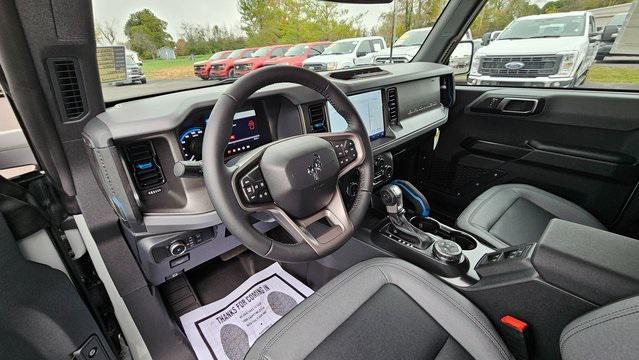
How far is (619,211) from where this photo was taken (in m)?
1.63

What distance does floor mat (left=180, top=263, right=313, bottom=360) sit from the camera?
1.37 meters

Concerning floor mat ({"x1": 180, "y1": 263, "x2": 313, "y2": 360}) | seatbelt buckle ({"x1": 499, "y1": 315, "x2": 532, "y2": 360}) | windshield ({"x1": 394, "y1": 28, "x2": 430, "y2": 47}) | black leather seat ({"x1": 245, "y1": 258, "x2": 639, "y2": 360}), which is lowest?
floor mat ({"x1": 180, "y1": 263, "x2": 313, "y2": 360})

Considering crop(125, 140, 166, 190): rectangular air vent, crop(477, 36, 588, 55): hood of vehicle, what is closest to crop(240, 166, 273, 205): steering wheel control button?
crop(125, 140, 166, 190): rectangular air vent

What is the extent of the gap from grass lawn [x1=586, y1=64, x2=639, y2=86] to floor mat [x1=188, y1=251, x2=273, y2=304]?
2137mm

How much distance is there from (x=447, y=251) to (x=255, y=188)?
0.77 m

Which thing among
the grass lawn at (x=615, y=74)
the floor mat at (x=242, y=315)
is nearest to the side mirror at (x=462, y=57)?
the grass lawn at (x=615, y=74)

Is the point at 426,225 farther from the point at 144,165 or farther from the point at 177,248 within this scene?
the point at 144,165

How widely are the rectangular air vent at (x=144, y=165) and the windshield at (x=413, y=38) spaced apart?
178 centimetres

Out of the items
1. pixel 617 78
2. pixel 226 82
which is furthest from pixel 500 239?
pixel 226 82

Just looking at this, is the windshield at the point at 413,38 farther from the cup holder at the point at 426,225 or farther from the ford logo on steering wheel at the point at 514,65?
the cup holder at the point at 426,225

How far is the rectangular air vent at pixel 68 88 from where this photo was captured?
2.80 ft

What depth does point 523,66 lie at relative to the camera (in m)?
2.12

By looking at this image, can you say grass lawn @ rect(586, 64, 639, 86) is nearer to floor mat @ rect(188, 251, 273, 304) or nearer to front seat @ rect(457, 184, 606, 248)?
front seat @ rect(457, 184, 606, 248)

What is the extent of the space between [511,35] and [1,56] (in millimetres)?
2865
